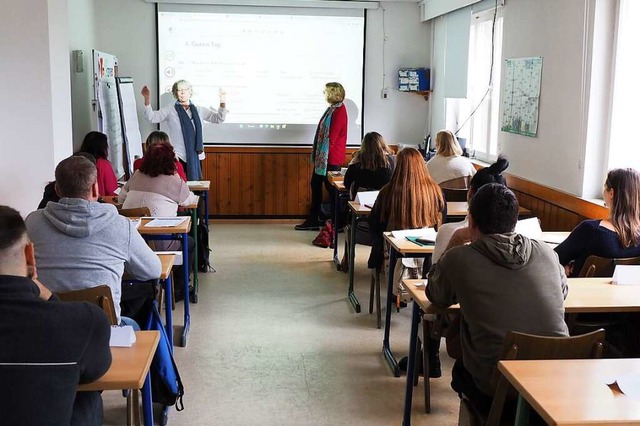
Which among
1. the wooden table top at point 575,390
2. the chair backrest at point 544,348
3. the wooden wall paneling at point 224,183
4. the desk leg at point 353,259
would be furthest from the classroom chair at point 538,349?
the wooden wall paneling at point 224,183

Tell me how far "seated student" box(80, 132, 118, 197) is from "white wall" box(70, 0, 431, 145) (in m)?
3.05

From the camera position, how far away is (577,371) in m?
2.07

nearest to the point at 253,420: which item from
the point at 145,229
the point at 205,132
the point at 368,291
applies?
the point at 145,229

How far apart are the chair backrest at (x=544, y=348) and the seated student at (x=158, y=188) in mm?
3040

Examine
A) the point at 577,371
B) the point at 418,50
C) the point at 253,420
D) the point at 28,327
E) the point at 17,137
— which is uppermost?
the point at 418,50

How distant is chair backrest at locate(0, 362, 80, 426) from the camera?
1.77m

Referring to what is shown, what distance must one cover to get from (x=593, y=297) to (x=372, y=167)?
3.03 metres

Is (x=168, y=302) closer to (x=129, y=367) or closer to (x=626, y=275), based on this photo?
(x=129, y=367)

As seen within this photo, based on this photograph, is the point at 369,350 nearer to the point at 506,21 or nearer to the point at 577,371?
the point at 577,371

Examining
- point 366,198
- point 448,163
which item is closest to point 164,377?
point 366,198

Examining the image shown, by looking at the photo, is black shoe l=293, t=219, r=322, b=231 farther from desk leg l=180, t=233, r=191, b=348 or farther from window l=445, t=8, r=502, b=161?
desk leg l=180, t=233, r=191, b=348

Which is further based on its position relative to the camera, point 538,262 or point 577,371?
point 538,262

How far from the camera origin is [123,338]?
2307 mm

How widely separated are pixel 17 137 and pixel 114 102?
2.27 metres
